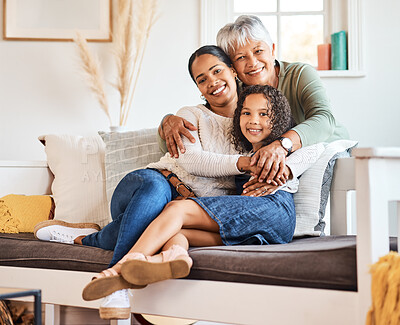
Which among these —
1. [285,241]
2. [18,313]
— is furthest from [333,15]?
[18,313]

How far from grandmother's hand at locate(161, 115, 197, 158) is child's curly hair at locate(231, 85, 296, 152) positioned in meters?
0.15

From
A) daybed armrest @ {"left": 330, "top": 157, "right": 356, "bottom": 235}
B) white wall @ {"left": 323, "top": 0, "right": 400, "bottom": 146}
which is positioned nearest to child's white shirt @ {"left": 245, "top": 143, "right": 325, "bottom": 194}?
daybed armrest @ {"left": 330, "top": 157, "right": 356, "bottom": 235}

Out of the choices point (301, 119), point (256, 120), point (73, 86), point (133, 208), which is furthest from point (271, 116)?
point (73, 86)

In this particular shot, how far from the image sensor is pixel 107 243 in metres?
1.59

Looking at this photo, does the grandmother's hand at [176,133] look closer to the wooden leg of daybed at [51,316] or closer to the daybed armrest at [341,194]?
the daybed armrest at [341,194]

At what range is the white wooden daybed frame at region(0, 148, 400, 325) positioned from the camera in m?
1.13

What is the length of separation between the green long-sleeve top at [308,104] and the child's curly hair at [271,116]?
0.05m

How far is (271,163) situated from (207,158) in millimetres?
220

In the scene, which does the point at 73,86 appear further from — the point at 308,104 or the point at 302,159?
the point at 302,159

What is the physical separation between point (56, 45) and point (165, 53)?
67cm

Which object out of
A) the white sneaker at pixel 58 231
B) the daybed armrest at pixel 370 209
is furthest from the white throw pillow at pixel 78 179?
the daybed armrest at pixel 370 209

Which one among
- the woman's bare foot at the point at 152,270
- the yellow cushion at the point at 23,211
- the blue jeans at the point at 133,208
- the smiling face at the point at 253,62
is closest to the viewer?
the woman's bare foot at the point at 152,270

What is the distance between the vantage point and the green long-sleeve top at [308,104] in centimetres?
170

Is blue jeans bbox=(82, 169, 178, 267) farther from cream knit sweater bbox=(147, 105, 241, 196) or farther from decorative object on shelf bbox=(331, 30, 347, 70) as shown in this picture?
decorative object on shelf bbox=(331, 30, 347, 70)
